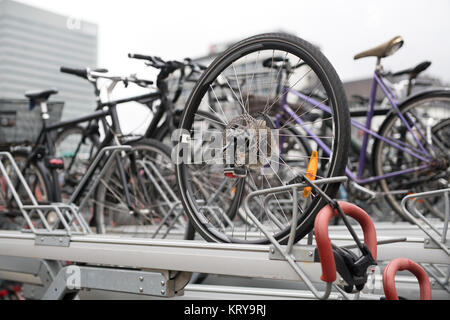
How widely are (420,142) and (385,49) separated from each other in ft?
2.04

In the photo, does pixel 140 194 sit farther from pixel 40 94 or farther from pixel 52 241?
pixel 40 94

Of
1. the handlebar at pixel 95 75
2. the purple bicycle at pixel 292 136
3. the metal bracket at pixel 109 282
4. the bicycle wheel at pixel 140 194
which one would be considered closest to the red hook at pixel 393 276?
the purple bicycle at pixel 292 136

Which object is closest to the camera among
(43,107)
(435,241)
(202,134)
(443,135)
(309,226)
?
(309,226)

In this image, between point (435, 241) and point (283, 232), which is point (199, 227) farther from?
point (435, 241)

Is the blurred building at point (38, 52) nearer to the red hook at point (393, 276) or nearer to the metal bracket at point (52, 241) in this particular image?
the metal bracket at point (52, 241)

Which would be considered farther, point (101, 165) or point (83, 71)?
point (101, 165)

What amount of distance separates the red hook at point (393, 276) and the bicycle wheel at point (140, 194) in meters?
1.46

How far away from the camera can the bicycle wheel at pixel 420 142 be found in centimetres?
280

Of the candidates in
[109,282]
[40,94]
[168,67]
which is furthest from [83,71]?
[109,282]

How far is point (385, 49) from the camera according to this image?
2914 millimetres

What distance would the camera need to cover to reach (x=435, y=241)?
160 centimetres

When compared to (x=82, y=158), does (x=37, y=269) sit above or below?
below
